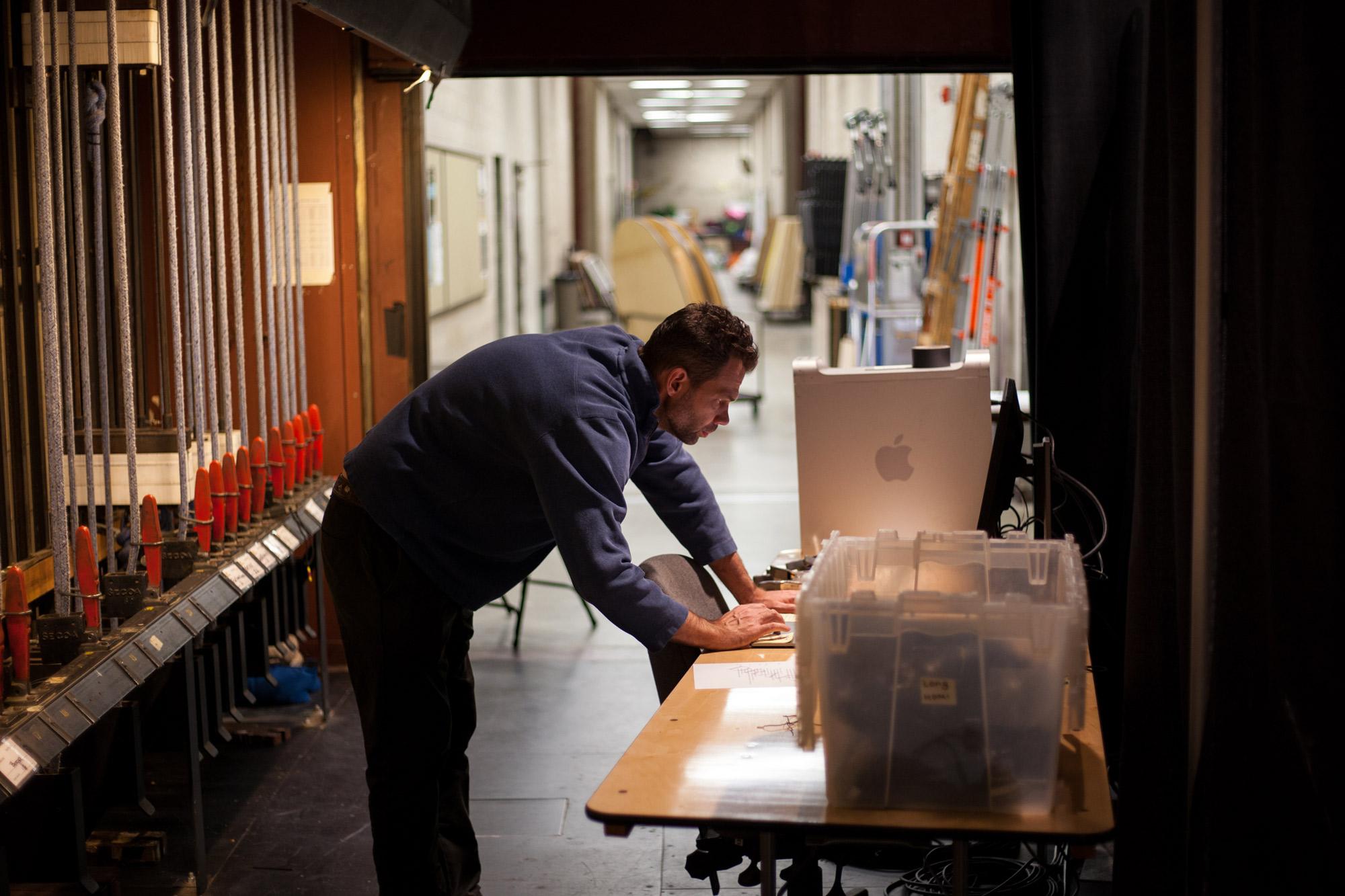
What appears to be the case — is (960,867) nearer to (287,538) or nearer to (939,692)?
(939,692)

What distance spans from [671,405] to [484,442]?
34 cm

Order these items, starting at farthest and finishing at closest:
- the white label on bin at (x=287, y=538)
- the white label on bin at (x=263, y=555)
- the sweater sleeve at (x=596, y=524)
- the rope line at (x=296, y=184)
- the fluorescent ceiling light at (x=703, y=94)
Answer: the fluorescent ceiling light at (x=703, y=94), the rope line at (x=296, y=184), the white label on bin at (x=287, y=538), the white label on bin at (x=263, y=555), the sweater sleeve at (x=596, y=524)

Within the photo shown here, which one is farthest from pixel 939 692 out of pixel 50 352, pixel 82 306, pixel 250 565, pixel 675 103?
pixel 675 103

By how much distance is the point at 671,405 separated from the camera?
7.77 feet

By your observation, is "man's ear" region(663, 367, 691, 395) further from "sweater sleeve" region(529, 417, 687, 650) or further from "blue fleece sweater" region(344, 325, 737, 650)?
"sweater sleeve" region(529, 417, 687, 650)

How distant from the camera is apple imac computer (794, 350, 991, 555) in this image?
9.33ft

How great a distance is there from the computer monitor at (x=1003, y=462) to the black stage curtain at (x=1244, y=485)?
0.42 meters

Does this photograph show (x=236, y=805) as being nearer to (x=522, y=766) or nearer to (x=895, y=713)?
(x=522, y=766)

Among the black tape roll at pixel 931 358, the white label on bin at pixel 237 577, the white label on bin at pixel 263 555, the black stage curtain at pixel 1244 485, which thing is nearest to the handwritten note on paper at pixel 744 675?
the black stage curtain at pixel 1244 485

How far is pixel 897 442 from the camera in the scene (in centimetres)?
286

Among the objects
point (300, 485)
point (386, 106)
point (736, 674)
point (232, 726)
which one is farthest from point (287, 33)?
point (736, 674)

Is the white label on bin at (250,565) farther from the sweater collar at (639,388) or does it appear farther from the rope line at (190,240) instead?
the sweater collar at (639,388)

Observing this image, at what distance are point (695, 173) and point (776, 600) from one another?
37.6 m

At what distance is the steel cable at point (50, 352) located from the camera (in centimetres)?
246
